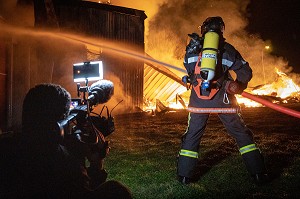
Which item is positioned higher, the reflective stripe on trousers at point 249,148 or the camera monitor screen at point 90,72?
the camera monitor screen at point 90,72

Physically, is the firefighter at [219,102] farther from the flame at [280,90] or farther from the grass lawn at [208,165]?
the flame at [280,90]

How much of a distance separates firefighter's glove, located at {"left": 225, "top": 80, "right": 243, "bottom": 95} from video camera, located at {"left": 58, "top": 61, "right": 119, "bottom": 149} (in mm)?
1384

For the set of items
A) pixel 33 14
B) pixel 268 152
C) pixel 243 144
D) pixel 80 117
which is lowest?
pixel 268 152

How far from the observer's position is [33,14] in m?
9.91

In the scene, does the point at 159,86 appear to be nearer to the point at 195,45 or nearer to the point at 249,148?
the point at 195,45

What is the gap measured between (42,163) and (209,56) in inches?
85.2

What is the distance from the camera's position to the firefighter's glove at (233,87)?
10.7 ft

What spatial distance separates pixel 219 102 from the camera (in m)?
3.40

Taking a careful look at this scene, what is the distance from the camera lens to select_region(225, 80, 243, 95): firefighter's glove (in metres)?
3.25

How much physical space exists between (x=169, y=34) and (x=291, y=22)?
1460 centimetres

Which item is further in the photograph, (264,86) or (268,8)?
(268,8)

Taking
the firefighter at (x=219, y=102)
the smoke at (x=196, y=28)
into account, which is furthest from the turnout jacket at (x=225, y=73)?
the smoke at (x=196, y=28)

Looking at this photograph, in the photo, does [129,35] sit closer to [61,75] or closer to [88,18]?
[88,18]

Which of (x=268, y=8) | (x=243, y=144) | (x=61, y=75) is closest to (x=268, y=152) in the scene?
(x=243, y=144)
